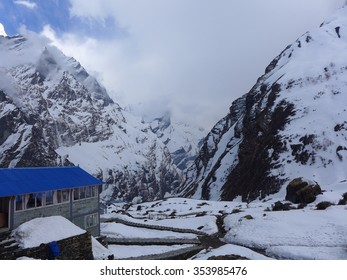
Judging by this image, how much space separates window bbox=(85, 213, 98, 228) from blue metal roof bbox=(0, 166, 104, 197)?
3171 mm

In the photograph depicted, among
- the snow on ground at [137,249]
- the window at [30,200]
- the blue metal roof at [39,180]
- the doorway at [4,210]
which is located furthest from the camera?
the snow on ground at [137,249]

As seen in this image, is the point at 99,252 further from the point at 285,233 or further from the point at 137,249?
the point at 285,233

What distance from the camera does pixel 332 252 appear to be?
27.6 metres

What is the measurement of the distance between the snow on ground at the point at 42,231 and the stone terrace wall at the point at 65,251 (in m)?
0.39

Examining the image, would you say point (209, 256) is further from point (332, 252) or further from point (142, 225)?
point (142, 225)

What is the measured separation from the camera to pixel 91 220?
35.0 metres

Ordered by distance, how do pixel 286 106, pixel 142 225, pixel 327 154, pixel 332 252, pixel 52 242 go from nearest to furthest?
pixel 52 242
pixel 332 252
pixel 142 225
pixel 327 154
pixel 286 106

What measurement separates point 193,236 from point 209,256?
45.2ft

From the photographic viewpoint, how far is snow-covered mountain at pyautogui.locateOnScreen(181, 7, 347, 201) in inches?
3526

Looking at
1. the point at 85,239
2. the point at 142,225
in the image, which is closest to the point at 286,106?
the point at 142,225

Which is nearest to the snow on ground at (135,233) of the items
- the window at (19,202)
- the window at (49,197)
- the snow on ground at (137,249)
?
the snow on ground at (137,249)

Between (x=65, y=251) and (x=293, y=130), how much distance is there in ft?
293

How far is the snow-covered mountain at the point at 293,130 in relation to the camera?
89562 mm

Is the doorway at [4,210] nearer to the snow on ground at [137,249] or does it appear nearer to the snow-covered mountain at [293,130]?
the snow on ground at [137,249]
